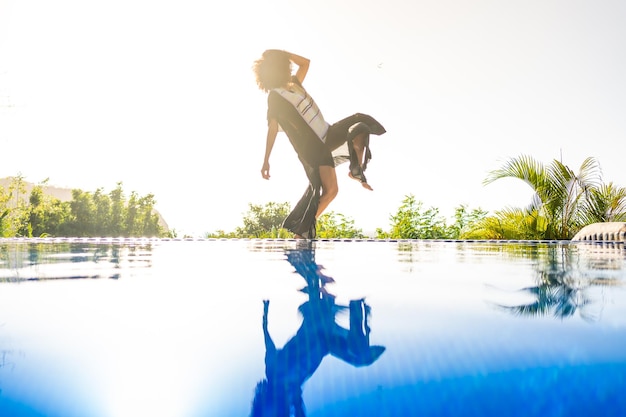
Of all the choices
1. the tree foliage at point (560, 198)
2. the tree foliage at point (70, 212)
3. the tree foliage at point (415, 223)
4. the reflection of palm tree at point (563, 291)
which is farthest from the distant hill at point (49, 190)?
the reflection of palm tree at point (563, 291)

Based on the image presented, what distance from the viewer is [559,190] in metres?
8.12

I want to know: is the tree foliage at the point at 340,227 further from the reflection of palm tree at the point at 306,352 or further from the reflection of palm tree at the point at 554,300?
the reflection of palm tree at the point at 306,352

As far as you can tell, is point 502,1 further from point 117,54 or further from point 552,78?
point 117,54

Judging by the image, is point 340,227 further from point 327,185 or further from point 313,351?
point 313,351

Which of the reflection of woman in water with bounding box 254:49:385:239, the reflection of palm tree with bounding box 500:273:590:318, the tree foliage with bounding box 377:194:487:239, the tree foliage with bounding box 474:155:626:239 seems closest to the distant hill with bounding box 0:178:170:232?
the tree foliage with bounding box 377:194:487:239

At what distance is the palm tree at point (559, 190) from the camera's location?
805 cm

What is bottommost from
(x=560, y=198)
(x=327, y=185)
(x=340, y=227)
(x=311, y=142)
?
(x=340, y=227)

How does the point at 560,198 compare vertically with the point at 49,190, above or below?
below

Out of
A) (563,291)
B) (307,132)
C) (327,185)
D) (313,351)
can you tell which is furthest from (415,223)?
(313,351)

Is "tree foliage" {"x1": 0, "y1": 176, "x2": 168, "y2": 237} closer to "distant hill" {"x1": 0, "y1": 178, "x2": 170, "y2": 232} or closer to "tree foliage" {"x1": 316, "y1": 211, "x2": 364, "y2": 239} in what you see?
"distant hill" {"x1": 0, "y1": 178, "x2": 170, "y2": 232}

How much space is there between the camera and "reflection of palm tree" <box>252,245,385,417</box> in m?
0.53

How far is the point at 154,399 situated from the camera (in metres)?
0.54

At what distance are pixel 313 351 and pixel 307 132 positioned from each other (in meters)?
3.55

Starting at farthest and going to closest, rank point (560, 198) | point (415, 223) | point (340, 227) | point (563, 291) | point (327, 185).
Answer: point (340, 227) → point (415, 223) → point (560, 198) → point (327, 185) → point (563, 291)
